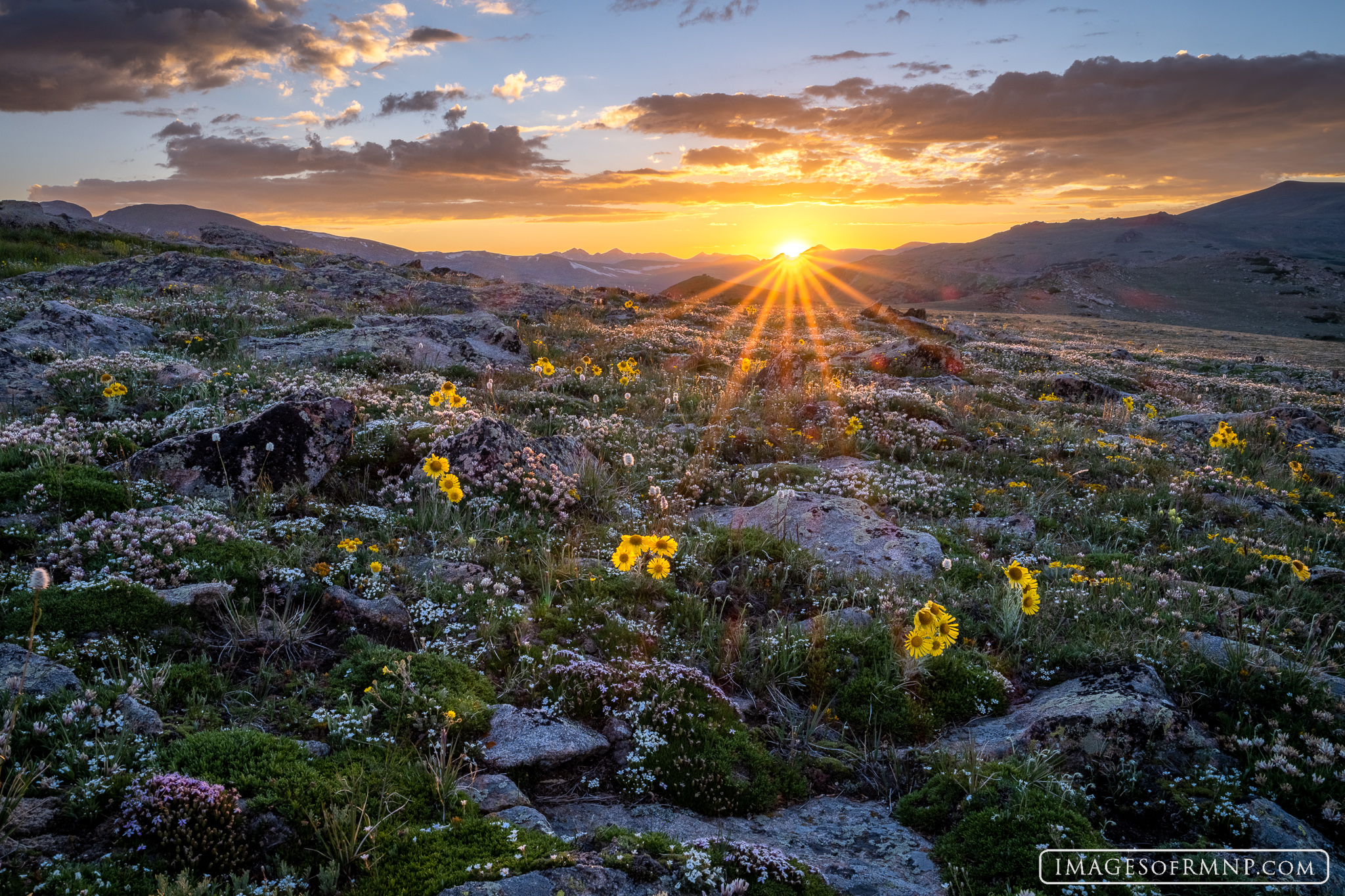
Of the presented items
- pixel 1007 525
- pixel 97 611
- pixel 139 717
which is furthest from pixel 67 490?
pixel 1007 525

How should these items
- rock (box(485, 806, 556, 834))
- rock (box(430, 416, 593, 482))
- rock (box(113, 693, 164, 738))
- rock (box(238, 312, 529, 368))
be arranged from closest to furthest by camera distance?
1. rock (box(485, 806, 556, 834))
2. rock (box(113, 693, 164, 738))
3. rock (box(430, 416, 593, 482))
4. rock (box(238, 312, 529, 368))

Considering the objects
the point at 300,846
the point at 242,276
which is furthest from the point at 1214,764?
the point at 242,276

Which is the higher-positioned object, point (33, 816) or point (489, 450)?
point (489, 450)

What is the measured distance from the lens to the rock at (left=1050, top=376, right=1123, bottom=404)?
17672 millimetres

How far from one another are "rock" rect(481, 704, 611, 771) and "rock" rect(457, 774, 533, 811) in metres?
0.15

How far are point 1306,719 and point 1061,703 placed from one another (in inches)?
63.5

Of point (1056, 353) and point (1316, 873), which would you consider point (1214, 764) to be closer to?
point (1316, 873)

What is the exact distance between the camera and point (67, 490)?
552 cm

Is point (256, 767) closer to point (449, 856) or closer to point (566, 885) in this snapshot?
point (449, 856)

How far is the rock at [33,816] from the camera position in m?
2.61

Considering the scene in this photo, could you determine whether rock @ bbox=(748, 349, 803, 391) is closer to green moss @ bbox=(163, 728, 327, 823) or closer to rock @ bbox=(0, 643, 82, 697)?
green moss @ bbox=(163, 728, 327, 823)

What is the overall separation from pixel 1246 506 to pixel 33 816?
40.8 ft

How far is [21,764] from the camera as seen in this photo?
2945 mm

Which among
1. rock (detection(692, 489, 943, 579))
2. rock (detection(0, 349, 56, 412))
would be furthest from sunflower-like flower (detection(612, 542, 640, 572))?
rock (detection(0, 349, 56, 412))
